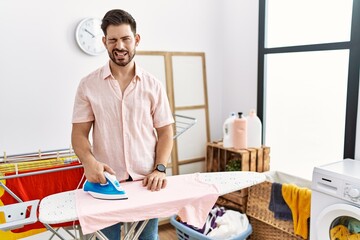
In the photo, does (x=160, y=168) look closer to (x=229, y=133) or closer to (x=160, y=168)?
(x=160, y=168)

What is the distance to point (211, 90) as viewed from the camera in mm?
3168

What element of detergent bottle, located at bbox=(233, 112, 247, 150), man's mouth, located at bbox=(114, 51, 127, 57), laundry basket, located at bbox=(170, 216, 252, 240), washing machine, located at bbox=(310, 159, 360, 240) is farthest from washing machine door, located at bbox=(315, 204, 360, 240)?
man's mouth, located at bbox=(114, 51, 127, 57)

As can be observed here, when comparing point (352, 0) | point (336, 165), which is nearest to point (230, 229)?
point (336, 165)

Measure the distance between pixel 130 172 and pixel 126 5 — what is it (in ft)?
5.45

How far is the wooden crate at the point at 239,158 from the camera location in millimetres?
2527

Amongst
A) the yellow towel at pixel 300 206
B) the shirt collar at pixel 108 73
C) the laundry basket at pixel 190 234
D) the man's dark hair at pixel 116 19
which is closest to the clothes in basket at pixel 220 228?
the laundry basket at pixel 190 234

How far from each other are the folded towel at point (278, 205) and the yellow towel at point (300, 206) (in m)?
0.06

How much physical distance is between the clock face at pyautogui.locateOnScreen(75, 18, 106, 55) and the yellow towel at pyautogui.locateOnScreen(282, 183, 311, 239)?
1.75m

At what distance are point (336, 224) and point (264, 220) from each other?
22.7 inches

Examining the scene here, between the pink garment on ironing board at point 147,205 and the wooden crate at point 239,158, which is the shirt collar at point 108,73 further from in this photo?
the wooden crate at point 239,158

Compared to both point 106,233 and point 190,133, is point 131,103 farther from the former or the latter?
point 190,133

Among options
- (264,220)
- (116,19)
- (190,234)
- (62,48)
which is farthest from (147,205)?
(62,48)

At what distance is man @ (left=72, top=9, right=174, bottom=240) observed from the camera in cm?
134

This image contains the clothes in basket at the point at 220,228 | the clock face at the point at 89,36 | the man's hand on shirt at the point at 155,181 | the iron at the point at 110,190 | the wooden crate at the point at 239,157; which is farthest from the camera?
the wooden crate at the point at 239,157
